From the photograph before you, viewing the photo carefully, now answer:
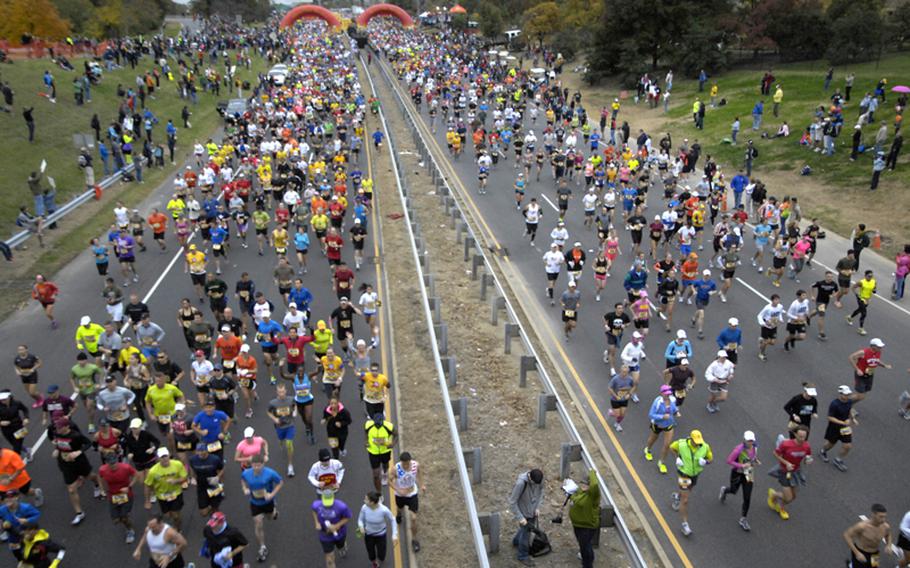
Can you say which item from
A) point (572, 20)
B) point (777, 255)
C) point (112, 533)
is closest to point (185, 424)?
point (112, 533)

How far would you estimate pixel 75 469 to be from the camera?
1036 cm

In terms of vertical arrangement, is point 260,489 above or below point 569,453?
above

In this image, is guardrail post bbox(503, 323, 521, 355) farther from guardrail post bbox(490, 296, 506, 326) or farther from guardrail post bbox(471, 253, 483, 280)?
guardrail post bbox(471, 253, 483, 280)

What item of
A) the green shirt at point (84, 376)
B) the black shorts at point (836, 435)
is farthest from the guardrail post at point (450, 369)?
the black shorts at point (836, 435)

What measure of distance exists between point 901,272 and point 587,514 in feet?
44.8

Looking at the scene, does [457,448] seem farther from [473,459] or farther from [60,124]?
[60,124]

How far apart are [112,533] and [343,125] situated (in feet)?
88.7

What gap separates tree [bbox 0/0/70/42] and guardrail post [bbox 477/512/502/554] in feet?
183

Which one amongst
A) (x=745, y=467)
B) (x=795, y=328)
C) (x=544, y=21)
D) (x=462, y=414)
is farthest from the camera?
(x=544, y=21)

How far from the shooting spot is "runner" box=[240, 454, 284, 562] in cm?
938

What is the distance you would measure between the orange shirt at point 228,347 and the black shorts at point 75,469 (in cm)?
310

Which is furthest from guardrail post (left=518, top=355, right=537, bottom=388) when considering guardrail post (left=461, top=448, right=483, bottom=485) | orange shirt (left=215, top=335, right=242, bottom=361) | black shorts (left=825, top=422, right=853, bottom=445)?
orange shirt (left=215, top=335, right=242, bottom=361)

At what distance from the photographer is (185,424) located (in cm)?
1048

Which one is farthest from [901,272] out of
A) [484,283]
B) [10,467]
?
[10,467]
